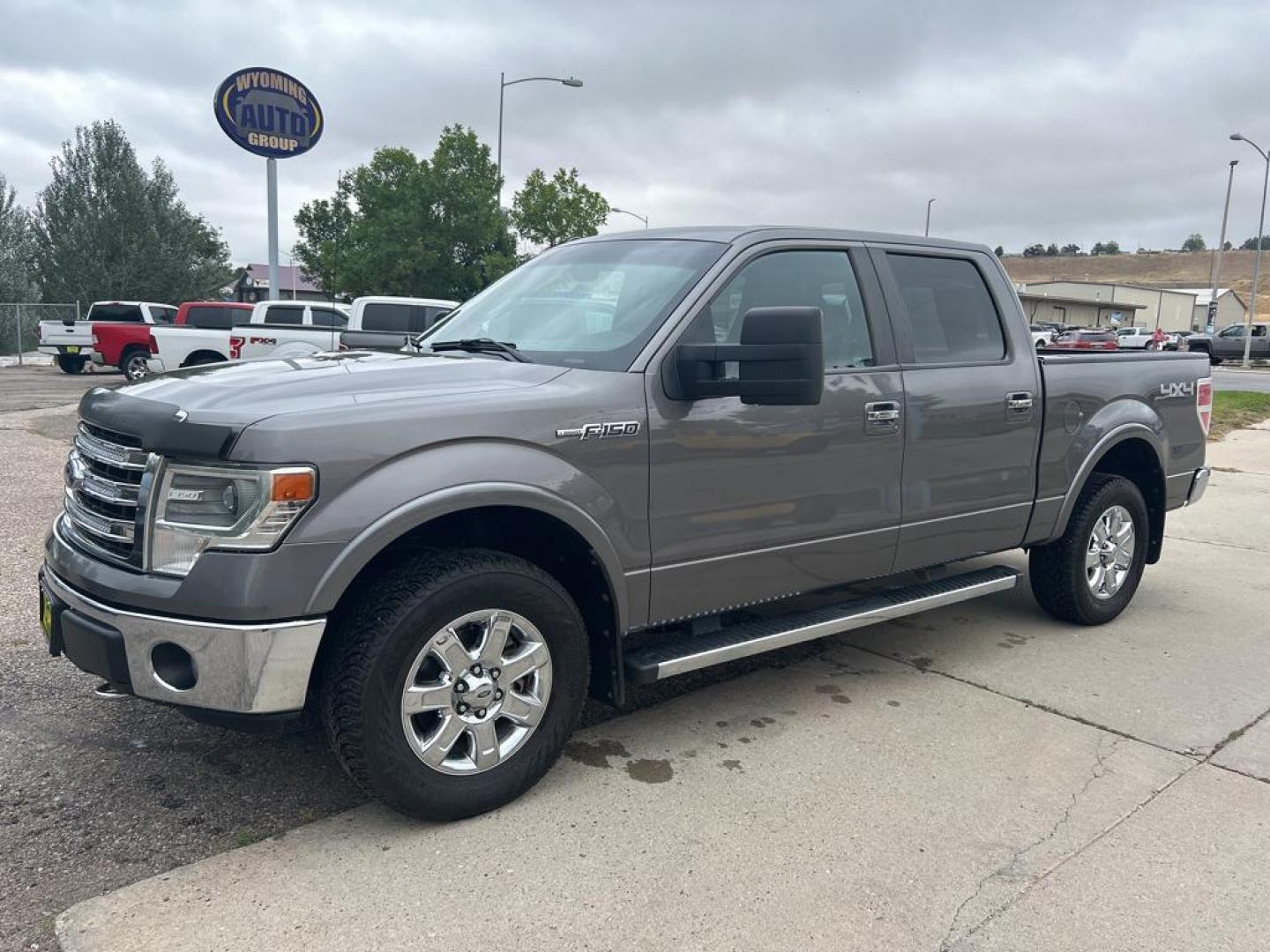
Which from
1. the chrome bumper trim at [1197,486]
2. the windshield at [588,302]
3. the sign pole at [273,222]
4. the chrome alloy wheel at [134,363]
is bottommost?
the chrome alloy wheel at [134,363]

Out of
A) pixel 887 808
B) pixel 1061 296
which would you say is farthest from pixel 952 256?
pixel 1061 296

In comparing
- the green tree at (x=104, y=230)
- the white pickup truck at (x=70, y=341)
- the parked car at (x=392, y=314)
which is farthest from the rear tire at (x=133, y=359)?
the green tree at (x=104, y=230)

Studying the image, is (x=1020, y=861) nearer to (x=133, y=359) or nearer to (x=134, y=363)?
(x=134, y=363)

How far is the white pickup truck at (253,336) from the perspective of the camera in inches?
578

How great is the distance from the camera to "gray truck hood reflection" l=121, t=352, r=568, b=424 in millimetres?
2822

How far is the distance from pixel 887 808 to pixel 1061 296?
87.7m

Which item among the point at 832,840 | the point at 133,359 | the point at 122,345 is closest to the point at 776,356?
the point at 832,840

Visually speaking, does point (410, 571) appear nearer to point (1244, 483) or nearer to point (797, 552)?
point (797, 552)

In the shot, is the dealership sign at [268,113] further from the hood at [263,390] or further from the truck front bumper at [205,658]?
the truck front bumper at [205,658]

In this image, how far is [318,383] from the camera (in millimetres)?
3059

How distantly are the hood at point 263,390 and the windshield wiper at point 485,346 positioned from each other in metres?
0.10

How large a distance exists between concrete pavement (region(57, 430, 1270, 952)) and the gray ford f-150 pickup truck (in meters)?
Result: 0.30

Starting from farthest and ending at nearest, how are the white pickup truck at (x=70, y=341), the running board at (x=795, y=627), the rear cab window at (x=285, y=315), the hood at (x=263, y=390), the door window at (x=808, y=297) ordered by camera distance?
the white pickup truck at (x=70, y=341)
the rear cab window at (x=285, y=315)
the door window at (x=808, y=297)
the running board at (x=795, y=627)
the hood at (x=263, y=390)

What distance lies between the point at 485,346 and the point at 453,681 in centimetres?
131
